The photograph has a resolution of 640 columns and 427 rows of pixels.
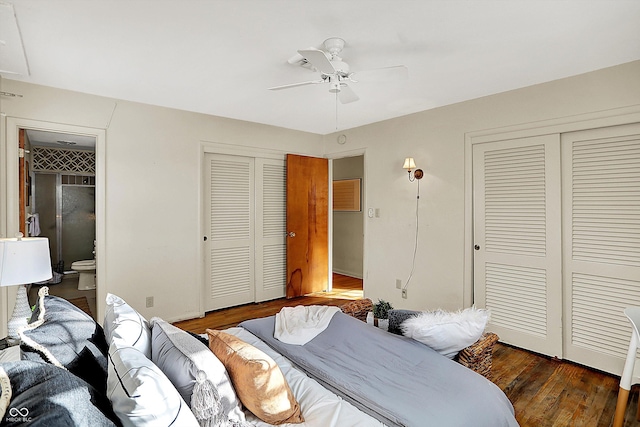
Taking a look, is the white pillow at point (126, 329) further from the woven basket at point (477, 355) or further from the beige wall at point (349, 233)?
the beige wall at point (349, 233)

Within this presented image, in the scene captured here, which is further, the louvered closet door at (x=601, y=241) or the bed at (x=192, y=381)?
the louvered closet door at (x=601, y=241)

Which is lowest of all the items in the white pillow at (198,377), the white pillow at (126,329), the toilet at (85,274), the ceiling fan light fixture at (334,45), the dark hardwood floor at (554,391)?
the dark hardwood floor at (554,391)

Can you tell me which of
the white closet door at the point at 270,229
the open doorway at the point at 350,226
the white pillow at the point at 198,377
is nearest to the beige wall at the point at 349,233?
the open doorway at the point at 350,226

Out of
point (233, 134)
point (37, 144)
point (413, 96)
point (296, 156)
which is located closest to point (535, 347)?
point (413, 96)

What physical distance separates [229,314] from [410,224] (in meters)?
2.45

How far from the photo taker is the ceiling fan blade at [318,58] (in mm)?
1970

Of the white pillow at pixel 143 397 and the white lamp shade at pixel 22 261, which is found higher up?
the white lamp shade at pixel 22 261

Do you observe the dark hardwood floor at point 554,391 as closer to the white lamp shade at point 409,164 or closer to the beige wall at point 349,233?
the white lamp shade at point 409,164

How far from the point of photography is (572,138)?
2982 millimetres

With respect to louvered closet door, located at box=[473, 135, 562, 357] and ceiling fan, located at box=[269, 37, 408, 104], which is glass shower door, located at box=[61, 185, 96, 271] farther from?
louvered closet door, located at box=[473, 135, 562, 357]

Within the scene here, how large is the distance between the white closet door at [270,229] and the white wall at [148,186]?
76cm

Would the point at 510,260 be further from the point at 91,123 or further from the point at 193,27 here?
the point at 91,123

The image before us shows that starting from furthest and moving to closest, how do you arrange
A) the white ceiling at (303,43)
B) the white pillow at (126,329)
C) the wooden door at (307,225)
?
the wooden door at (307,225), the white ceiling at (303,43), the white pillow at (126,329)

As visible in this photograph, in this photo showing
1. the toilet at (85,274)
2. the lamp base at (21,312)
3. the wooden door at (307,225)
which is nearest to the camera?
the lamp base at (21,312)
